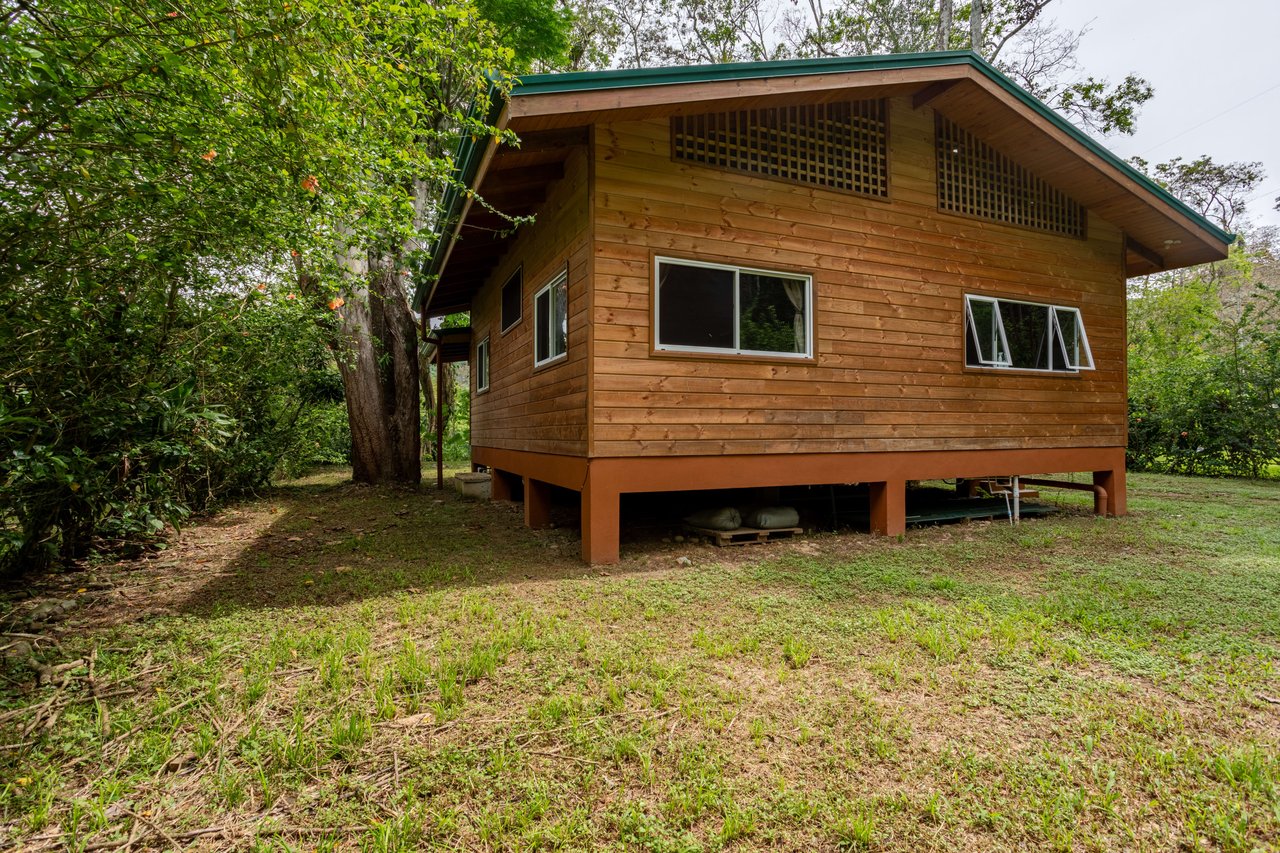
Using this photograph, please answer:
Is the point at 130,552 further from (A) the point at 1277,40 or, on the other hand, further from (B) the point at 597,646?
(A) the point at 1277,40

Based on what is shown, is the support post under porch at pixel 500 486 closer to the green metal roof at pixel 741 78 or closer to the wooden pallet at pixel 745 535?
the green metal roof at pixel 741 78

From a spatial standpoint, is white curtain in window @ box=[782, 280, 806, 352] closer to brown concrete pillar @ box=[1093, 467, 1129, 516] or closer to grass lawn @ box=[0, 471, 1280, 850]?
grass lawn @ box=[0, 471, 1280, 850]

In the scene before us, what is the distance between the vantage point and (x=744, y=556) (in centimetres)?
527

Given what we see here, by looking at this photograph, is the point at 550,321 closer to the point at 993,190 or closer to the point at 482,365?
the point at 482,365

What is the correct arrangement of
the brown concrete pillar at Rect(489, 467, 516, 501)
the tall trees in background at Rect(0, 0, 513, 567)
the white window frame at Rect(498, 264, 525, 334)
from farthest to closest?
1. the brown concrete pillar at Rect(489, 467, 516, 501)
2. the white window frame at Rect(498, 264, 525, 334)
3. the tall trees in background at Rect(0, 0, 513, 567)

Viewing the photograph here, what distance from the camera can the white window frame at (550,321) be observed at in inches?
224

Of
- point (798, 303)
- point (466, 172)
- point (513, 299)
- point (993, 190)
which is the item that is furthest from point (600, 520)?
point (993, 190)

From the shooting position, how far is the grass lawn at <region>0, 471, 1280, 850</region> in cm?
186

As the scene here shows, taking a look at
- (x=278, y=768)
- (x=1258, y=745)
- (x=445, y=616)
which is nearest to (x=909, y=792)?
(x=1258, y=745)

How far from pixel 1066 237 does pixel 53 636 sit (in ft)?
34.0

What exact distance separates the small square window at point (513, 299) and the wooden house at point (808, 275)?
0.07 meters

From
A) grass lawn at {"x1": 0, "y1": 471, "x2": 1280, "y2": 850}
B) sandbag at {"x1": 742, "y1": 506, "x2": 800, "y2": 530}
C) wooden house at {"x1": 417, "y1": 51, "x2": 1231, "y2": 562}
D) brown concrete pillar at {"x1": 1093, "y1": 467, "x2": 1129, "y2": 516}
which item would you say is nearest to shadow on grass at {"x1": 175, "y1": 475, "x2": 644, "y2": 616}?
grass lawn at {"x1": 0, "y1": 471, "x2": 1280, "y2": 850}

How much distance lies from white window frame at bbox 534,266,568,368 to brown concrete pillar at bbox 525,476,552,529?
1411mm

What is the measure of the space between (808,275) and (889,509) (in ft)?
8.66
